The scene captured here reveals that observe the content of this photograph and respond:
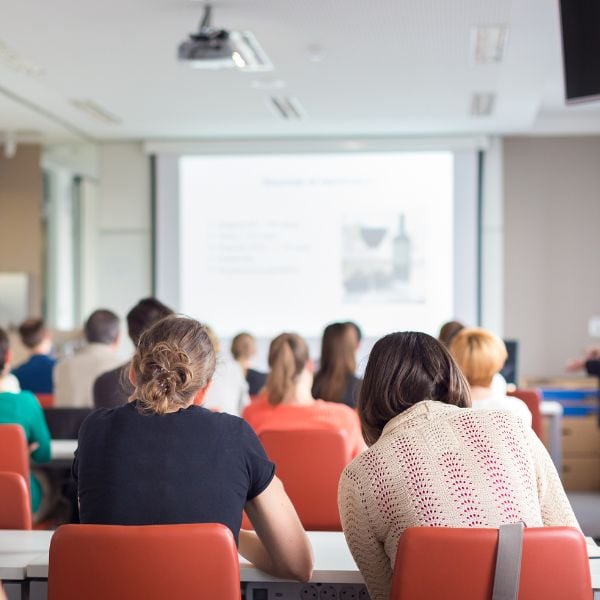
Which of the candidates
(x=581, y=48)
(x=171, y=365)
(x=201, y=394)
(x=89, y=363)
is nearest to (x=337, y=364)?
(x=89, y=363)

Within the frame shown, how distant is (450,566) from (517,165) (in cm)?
802

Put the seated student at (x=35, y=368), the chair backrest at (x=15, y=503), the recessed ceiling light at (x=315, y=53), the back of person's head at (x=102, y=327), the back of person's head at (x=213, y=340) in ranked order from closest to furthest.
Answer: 1. the back of person's head at (x=213, y=340)
2. the chair backrest at (x=15, y=503)
3. the back of person's head at (x=102, y=327)
4. the recessed ceiling light at (x=315, y=53)
5. the seated student at (x=35, y=368)

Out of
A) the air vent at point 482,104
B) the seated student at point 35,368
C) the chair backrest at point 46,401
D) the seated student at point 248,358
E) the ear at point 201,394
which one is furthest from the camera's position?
the air vent at point 482,104

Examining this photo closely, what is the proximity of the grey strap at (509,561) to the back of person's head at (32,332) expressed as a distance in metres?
5.19

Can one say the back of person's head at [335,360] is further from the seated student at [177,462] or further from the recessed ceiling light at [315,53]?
the seated student at [177,462]

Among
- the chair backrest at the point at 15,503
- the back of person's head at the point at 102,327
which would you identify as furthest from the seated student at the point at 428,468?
the back of person's head at the point at 102,327

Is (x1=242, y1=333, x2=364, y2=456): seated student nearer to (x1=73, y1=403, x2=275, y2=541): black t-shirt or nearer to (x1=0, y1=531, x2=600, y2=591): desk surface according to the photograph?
(x1=0, y1=531, x2=600, y2=591): desk surface

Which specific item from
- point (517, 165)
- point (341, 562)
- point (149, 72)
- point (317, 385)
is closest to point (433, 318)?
point (517, 165)

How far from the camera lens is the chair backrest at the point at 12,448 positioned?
132 inches

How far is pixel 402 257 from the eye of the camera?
938 cm

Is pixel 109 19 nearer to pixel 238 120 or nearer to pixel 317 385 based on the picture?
pixel 317 385

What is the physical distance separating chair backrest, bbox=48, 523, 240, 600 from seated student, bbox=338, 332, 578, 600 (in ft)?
1.08

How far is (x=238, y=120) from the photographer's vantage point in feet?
28.3

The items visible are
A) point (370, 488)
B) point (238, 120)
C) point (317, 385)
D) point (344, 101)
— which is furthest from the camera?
point (238, 120)
